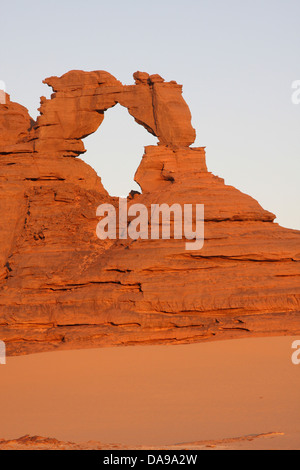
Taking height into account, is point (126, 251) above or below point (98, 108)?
below

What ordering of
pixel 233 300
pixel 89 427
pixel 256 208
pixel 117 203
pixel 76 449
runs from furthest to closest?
pixel 117 203 < pixel 256 208 < pixel 233 300 < pixel 89 427 < pixel 76 449

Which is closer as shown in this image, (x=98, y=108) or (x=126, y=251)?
(x=126, y=251)

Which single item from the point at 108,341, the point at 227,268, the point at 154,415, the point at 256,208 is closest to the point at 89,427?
the point at 154,415

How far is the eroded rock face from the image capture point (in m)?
22.9

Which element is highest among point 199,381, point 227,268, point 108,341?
point 227,268

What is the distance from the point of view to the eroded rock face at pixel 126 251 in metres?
22.9

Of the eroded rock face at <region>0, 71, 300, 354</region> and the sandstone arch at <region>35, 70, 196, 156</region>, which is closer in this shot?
the eroded rock face at <region>0, 71, 300, 354</region>

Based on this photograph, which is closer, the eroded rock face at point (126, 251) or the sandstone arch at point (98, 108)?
the eroded rock face at point (126, 251)

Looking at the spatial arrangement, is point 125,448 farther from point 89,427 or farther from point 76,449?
point 89,427

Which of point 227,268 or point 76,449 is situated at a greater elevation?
point 227,268

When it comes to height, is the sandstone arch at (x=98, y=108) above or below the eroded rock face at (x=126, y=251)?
above

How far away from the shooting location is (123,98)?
2872cm

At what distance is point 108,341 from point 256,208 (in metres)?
6.69

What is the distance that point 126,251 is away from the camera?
24.3 meters
